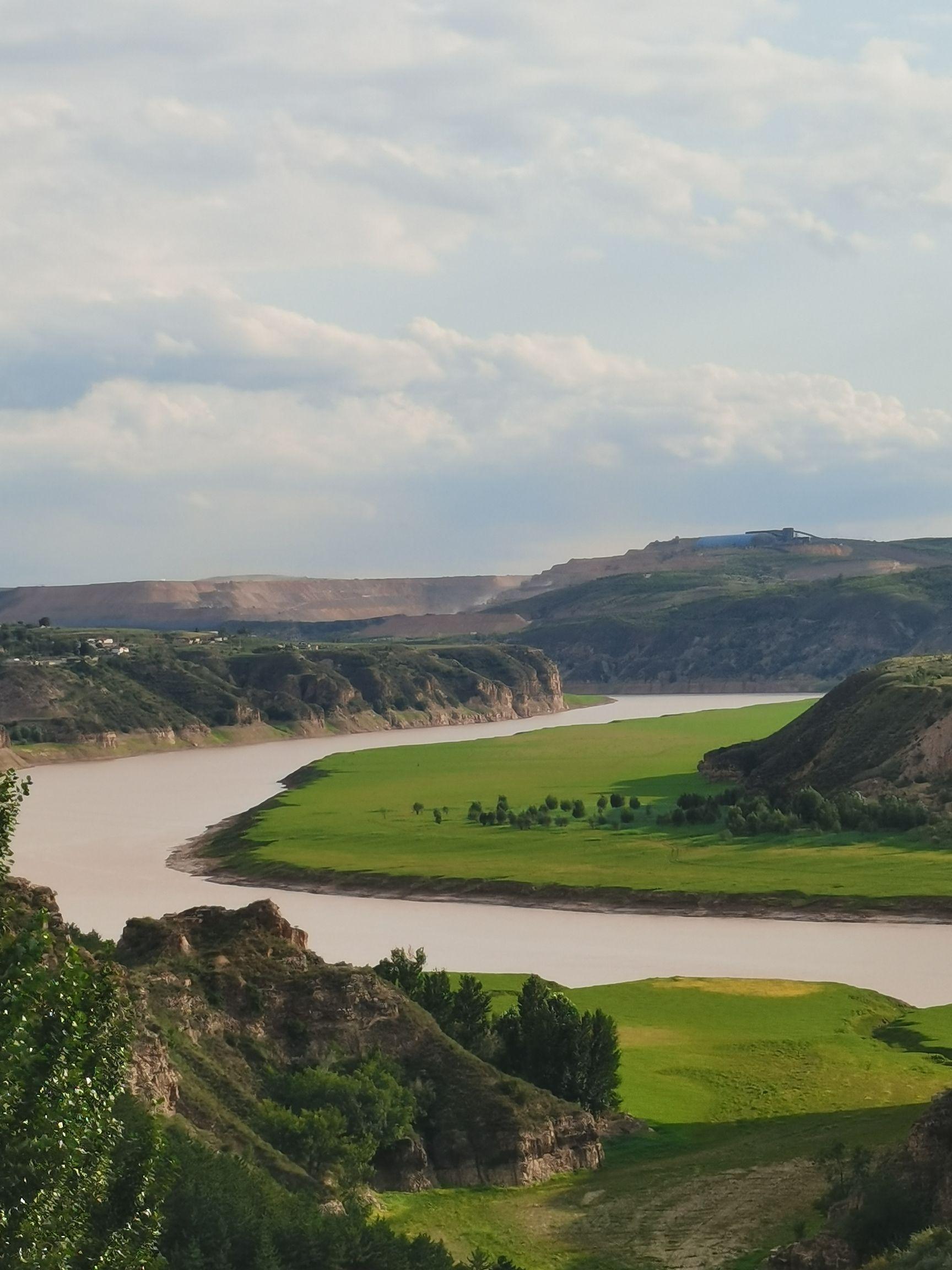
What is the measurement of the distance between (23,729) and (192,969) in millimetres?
118427

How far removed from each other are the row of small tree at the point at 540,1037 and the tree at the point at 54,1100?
2095 cm

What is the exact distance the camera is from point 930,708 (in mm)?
92625

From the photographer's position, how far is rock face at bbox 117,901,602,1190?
93.6 feet

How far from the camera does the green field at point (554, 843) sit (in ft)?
225

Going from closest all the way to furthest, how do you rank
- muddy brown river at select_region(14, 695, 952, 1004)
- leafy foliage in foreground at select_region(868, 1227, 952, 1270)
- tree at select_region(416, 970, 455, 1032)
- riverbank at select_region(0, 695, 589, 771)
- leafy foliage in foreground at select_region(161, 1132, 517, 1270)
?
leafy foliage in foreground at select_region(868, 1227, 952, 1270), leafy foliage in foreground at select_region(161, 1132, 517, 1270), tree at select_region(416, 970, 455, 1032), muddy brown river at select_region(14, 695, 952, 1004), riverbank at select_region(0, 695, 589, 771)

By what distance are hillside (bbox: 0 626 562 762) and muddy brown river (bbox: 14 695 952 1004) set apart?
5466cm

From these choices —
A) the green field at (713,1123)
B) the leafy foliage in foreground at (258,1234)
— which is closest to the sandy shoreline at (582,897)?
the green field at (713,1123)

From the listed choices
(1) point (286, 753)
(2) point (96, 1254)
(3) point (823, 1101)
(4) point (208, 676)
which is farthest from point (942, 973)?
(4) point (208, 676)

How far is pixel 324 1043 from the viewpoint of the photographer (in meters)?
30.8

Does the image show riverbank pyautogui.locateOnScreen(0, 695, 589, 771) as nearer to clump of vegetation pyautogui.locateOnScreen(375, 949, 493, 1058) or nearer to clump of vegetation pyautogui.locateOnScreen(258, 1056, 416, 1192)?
clump of vegetation pyautogui.locateOnScreen(375, 949, 493, 1058)

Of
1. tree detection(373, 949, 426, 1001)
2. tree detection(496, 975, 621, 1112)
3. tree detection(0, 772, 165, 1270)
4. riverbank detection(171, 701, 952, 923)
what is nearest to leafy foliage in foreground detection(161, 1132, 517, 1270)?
tree detection(0, 772, 165, 1270)

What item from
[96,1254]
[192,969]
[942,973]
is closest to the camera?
[96,1254]

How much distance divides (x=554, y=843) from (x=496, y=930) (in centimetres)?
1920

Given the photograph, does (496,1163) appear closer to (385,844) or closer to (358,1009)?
(358,1009)
